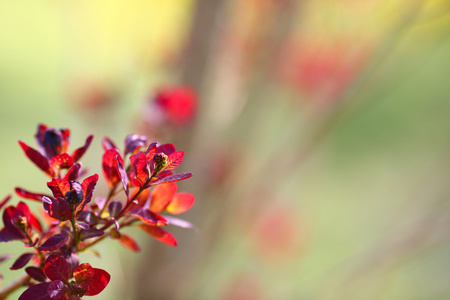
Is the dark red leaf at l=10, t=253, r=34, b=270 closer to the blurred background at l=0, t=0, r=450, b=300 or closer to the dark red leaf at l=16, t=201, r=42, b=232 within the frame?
the dark red leaf at l=16, t=201, r=42, b=232

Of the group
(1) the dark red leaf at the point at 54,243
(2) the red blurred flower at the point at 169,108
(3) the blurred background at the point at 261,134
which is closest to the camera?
(1) the dark red leaf at the point at 54,243

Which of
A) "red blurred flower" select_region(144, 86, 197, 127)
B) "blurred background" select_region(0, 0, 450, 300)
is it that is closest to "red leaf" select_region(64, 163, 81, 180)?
"blurred background" select_region(0, 0, 450, 300)

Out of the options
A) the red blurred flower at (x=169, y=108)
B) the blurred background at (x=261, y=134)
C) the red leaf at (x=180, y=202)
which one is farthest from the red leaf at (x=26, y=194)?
the red blurred flower at (x=169, y=108)

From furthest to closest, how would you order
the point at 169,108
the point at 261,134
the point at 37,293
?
the point at 261,134
the point at 169,108
the point at 37,293

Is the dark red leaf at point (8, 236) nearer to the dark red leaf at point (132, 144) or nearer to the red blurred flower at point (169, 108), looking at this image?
the dark red leaf at point (132, 144)

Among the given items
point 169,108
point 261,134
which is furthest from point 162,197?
point 261,134

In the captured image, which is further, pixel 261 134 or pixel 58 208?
pixel 261 134

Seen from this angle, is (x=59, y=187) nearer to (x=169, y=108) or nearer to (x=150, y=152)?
(x=150, y=152)

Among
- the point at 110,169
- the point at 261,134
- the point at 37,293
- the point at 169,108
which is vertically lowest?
the point at 37,293
